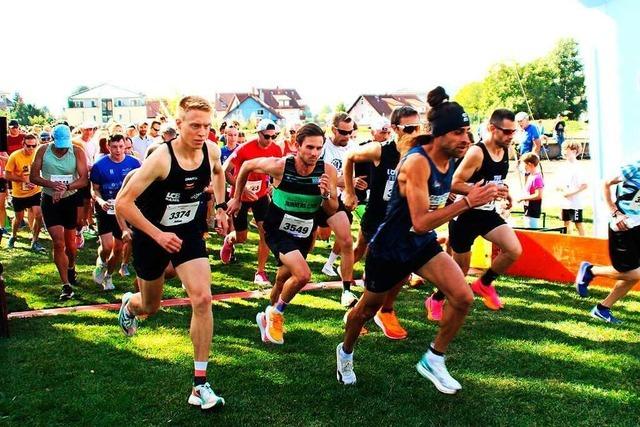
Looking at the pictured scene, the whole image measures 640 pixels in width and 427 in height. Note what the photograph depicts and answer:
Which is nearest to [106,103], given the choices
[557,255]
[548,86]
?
[548,86]

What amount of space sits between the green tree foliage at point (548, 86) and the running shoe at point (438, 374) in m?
50.3

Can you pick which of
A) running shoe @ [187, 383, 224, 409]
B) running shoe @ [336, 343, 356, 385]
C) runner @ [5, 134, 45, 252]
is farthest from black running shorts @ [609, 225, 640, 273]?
runner @ [5, 134, 45, 252]

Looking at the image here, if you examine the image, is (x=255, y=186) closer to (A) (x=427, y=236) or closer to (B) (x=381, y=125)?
(B) (x=381, y=125)

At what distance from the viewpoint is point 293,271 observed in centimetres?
578

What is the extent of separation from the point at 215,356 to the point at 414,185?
2405mm

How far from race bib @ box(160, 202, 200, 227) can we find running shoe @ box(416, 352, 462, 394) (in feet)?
6.53

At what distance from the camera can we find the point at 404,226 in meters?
4.48

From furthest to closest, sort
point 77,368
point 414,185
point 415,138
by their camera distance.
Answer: point 77,368, point 415,138, point 414,185

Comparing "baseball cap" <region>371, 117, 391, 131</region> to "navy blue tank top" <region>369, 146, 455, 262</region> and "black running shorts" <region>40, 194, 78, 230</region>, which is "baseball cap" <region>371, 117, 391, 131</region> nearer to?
"black running shorts" <region>40, 194, 78, 230</region>

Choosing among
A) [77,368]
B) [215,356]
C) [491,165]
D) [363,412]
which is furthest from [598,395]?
[77,368]

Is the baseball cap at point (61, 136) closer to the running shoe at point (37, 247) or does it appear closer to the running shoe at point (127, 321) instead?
the running shoe at point (127, 321)

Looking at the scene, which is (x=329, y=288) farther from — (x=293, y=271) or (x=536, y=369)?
(x=536, y=369)

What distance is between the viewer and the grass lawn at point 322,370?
14.2ft

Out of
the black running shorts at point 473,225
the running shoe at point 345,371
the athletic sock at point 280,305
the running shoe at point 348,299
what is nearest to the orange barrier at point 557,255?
the black running shorts at point 473,225
